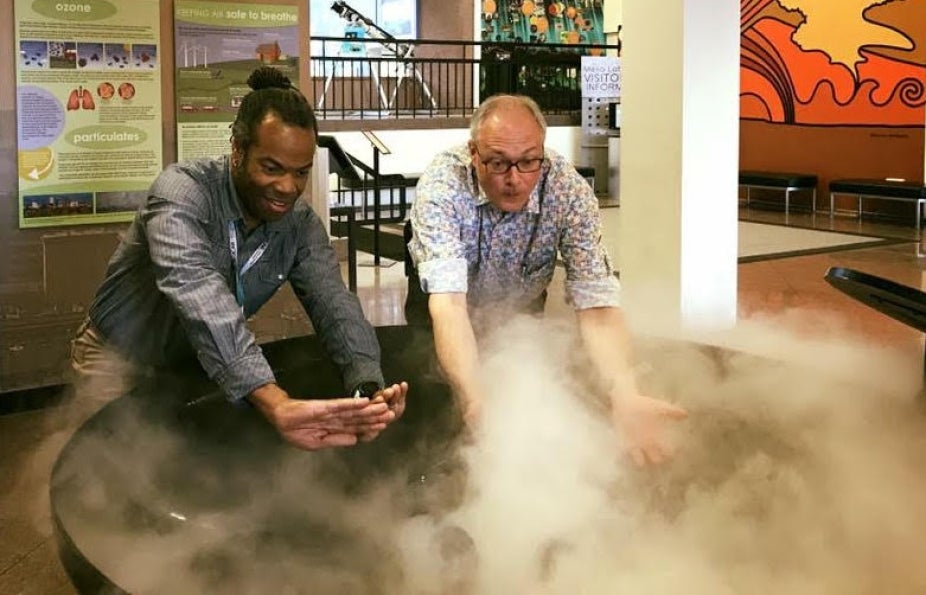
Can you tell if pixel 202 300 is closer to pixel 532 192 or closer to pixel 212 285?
pixel 212 285

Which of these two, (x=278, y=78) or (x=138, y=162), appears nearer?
(x=278, y=78)

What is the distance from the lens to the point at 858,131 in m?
10.6

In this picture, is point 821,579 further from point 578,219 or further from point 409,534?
point 578,219

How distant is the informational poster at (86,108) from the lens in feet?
13.3

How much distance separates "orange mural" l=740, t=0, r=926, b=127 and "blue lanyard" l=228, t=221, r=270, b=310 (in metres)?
9.10

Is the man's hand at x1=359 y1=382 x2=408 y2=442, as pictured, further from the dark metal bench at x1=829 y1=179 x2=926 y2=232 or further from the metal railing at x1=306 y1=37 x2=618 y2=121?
the metal railing at x1=306 y1=37 x2=618 y2=121

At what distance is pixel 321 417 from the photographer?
6.04ft

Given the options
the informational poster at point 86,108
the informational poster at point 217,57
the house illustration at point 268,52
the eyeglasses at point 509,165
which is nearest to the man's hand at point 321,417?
the eyeglasses at point 509,165

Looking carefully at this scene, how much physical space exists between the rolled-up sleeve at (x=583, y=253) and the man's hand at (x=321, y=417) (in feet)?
2.54

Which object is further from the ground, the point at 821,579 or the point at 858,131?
the point at 858,131

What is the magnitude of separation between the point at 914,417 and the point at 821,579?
0.57m

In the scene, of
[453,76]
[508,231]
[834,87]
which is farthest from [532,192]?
[453,76]

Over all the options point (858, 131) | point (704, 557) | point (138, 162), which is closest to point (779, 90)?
point (858, 131)

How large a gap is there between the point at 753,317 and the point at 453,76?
10492 mm
